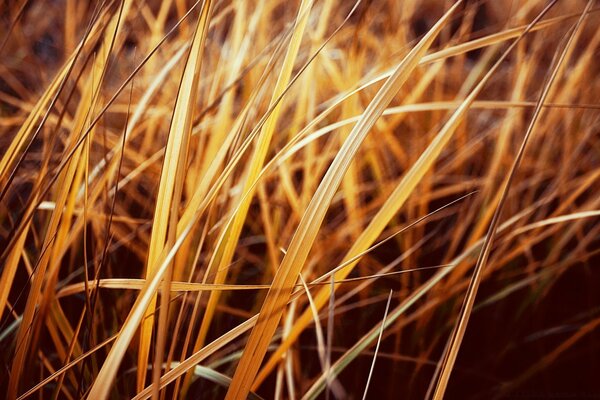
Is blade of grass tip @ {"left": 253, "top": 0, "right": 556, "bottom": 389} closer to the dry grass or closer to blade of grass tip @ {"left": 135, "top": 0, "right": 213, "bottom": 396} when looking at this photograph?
the dry grass

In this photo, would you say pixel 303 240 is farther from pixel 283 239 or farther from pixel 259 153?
pixel 283 239

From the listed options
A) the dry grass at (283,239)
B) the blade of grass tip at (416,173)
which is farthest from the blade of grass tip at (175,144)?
the blade of grass tip at (416,173)

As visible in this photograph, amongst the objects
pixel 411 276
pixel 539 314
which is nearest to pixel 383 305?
pixel 411 276

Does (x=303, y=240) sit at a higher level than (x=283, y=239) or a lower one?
higher

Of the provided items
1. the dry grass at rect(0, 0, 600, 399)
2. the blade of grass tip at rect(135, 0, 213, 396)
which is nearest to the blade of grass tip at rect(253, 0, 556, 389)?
the dry grass at rect(0, 0, 600, 399)

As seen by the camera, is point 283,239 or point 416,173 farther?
point 283,239

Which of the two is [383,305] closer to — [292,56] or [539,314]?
[539,314]

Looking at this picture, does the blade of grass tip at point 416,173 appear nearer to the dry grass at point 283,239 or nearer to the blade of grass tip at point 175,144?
the dry grass at point 283,239

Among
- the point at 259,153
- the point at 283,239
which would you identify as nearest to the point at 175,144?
the point at 259,153
